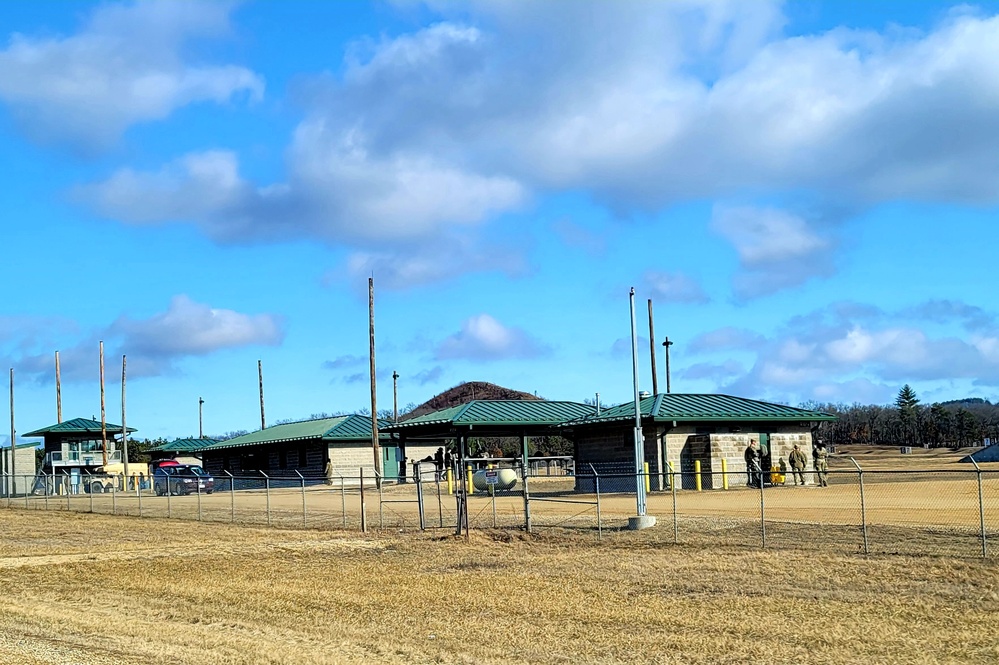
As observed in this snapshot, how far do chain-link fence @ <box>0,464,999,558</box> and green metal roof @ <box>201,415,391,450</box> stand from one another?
11.2 meters

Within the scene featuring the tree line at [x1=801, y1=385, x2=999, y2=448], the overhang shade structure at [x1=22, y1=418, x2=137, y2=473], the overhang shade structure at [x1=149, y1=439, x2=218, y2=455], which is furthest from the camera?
the tree line at [x1=801, y1=385, x2=999, y2=448]

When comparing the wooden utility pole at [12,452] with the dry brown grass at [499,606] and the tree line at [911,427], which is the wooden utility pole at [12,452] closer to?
the dry brown grass at [499,606]

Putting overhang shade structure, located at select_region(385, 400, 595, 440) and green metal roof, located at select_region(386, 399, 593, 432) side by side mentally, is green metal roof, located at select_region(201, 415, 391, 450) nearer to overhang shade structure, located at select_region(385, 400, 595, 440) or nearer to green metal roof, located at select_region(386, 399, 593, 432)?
overhang shade structure, located at select_region(385, 400, 595, 440)

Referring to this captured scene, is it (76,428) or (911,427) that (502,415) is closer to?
(76,428)

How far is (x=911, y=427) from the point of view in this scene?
116m

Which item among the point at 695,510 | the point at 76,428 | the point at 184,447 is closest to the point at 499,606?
the point at 695,510

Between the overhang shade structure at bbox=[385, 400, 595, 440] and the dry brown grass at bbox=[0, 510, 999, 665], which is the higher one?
the overhang shade structure at bbox=[385, 400, 595, 440]

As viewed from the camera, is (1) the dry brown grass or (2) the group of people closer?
(1) the dry brown grass

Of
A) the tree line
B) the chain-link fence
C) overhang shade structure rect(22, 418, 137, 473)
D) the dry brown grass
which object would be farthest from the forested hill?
the dry brown grass

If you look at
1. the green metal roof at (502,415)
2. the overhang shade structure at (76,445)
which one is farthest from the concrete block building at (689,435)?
the overhang shade structure at (76,445)

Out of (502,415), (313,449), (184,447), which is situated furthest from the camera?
(184,447)

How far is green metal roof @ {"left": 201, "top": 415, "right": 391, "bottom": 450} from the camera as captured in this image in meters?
61.7

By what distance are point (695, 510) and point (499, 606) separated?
16540 mm

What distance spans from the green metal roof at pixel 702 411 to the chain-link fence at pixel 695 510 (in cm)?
Answer: 237
